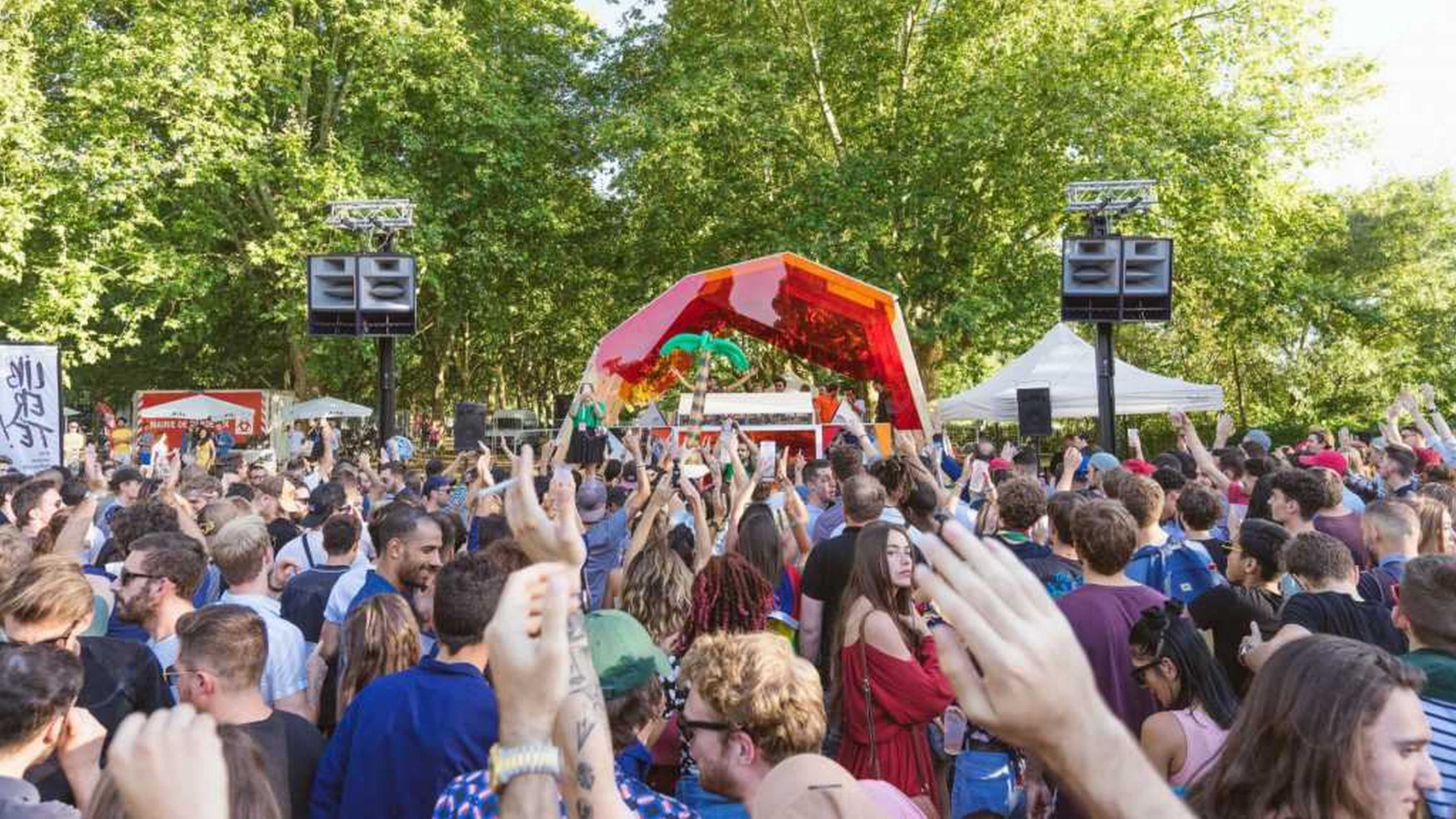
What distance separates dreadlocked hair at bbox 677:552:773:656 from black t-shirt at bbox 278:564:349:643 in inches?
62.3

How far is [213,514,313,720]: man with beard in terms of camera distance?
11.6 ft

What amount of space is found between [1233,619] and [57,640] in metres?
3.85

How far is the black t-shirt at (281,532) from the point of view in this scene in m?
6.04

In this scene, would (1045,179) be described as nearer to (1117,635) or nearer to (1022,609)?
(1117,635)

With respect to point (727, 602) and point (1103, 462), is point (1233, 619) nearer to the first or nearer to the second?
point (727, 602)

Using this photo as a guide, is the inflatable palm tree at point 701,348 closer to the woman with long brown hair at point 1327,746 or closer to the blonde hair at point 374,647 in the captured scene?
the blonde hair at point 374,647

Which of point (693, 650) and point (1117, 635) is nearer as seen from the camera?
point (693, 650)

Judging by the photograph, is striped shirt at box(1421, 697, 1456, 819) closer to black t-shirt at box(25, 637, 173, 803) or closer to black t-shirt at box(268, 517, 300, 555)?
black t-shirt at box(25, 637, 173, 803)

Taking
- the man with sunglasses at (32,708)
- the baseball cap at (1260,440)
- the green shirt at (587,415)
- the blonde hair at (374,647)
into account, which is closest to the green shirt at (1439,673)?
the blonde hair at (374,647)

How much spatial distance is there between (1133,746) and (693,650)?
159 centimetres

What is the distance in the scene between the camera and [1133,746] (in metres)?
1.04

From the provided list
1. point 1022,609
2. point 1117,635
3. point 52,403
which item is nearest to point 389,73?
point 52,403

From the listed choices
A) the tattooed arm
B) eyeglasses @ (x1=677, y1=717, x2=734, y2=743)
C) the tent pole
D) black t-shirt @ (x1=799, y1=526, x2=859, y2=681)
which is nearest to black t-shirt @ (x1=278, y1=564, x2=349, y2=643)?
black t-shirt @ (x1=799, y1=526, x2=859, y2=681)

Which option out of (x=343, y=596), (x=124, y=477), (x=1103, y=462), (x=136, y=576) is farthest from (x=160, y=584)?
(x=1103, y=462)
